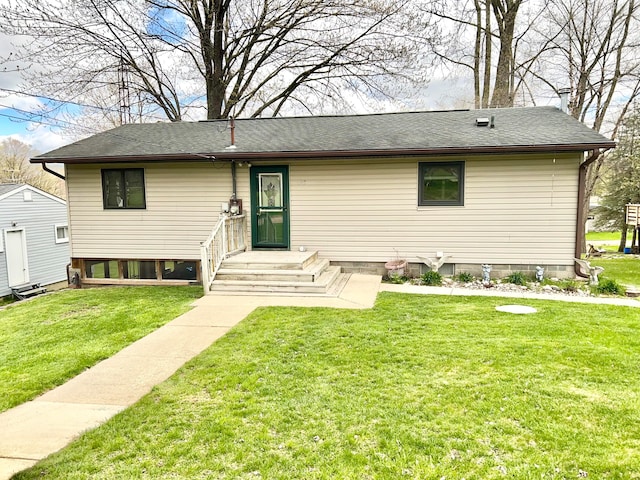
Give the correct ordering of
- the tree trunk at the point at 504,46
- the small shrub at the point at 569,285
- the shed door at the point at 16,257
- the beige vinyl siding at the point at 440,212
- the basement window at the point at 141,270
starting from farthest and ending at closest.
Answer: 1. the tree trunk at the point at 504,46
2. the shed door at the point at 16,257
3. the basement window at the point at 141,270
4. the beige vinyl siding at the point at 440,212
5. the small shrub at the point at 569,285

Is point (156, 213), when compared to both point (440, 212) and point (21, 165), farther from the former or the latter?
point (21, 165)

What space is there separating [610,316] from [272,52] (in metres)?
14.3

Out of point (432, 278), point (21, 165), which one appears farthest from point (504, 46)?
point (21, 165)

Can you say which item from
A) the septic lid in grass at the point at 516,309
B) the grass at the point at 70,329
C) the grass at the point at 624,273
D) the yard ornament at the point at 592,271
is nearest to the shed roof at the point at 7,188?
the grass at the point at 70,329

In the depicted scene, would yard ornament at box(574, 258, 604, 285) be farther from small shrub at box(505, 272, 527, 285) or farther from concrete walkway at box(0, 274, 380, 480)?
concrete walkway at box(0, 274, 380, 480)

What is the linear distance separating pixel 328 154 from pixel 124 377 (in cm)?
575

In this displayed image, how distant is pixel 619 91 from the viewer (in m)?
18.2

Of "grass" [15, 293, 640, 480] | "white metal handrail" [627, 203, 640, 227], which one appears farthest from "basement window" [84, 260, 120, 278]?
"white metal handrail" [627, 203, 640, 227]

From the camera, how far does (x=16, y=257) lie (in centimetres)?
1628

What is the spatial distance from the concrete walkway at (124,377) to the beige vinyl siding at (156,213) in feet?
8.52

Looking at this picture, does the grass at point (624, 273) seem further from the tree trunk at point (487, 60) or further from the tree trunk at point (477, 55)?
the tree trunk at point (477, 55)

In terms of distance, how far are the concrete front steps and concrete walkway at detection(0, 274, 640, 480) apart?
0.28 metres

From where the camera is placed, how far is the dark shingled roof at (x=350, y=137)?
8305mm

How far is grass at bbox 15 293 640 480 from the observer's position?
8.70ft
